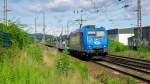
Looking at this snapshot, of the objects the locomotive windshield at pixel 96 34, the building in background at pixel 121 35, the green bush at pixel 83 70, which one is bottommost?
the green bush at pixel 83 70

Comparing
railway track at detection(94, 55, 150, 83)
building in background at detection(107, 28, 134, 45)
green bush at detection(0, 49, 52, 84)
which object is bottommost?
railway track at detection(94, 55, 150, 83)

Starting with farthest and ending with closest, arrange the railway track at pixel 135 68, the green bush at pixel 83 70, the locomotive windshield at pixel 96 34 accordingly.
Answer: the locomotive windshield at pixel 96 34, the railway track at pixel 135 68, the green bush at pixel 83 70

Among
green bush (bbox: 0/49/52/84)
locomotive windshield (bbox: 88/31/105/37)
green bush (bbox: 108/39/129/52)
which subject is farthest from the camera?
green bush (bbox: 108/39/129/52)

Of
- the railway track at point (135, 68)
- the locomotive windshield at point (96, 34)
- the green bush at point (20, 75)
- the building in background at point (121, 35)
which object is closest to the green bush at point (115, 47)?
the locomotive windshield at point (96, 34)

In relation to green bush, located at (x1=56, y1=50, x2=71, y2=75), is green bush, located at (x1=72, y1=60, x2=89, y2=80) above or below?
below

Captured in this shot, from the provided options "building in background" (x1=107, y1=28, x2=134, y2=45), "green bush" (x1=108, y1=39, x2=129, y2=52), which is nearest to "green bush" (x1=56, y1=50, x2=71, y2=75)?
"green bush" (x1=108, y1=39, x2=129, y2=52)

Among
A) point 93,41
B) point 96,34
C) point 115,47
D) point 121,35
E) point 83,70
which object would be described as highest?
point 121,35

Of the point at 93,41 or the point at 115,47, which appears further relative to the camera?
the point at 115,47

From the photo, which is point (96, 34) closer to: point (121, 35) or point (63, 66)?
point (63, 66)

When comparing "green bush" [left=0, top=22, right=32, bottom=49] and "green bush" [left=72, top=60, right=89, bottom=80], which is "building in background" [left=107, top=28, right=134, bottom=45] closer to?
"green bush" [left=0, top=22, right=32, bottom=49]

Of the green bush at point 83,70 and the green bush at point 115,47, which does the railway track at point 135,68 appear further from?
the green bush at point 115,47

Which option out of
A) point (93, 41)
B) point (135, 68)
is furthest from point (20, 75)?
point (93, 41)

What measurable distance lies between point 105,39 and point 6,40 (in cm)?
2059

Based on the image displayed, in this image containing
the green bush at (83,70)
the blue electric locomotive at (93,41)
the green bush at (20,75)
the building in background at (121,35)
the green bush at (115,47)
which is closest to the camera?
the green bush at (20,75)
